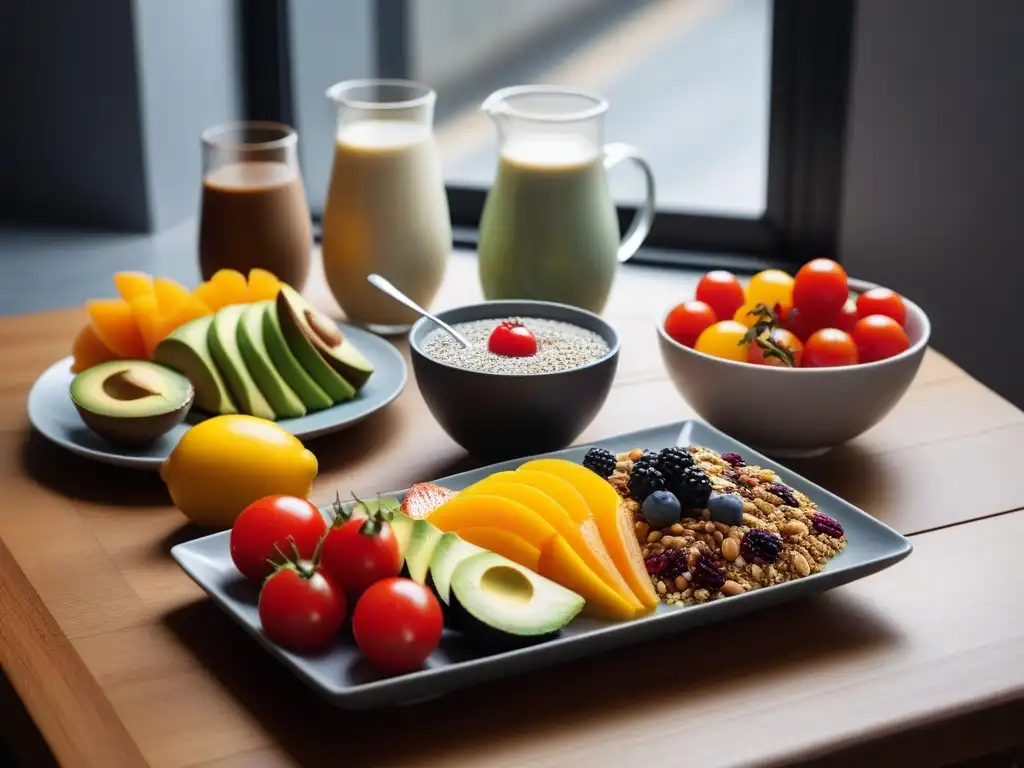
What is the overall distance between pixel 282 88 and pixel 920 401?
4.35 feet

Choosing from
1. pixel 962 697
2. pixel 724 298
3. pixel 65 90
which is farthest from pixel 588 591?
pixel 65 90

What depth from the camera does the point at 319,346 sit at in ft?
4.36

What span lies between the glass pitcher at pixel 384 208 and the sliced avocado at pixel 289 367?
0.90 ft

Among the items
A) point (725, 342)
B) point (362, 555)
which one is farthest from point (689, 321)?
point (362, 555)

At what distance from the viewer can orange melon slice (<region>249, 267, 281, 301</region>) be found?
4.71ft

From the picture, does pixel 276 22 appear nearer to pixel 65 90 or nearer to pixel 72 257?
pixel 65 90

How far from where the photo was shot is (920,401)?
1427 millimetres

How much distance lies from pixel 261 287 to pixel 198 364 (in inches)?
7.3

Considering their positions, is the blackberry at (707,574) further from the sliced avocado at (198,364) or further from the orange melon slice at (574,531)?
the sliced avocado at (198,364)

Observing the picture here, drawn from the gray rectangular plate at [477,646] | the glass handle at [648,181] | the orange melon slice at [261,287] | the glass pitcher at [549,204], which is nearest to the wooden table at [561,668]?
the gray rectangular plate at [477,646]

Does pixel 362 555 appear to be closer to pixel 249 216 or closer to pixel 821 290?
pixel 821 290

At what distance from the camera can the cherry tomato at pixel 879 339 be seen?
1247 millimetres

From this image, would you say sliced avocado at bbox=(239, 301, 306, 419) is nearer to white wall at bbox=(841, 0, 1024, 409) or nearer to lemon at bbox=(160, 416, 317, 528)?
lemon at bbox=(160, 416, 317, 528)

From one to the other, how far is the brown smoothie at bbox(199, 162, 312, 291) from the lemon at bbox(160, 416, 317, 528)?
0.49 metres
